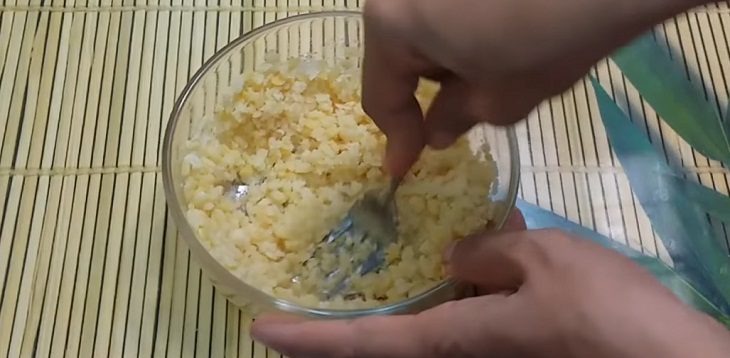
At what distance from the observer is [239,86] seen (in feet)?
2.21

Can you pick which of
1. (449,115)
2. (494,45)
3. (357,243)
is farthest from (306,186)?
(494,45)

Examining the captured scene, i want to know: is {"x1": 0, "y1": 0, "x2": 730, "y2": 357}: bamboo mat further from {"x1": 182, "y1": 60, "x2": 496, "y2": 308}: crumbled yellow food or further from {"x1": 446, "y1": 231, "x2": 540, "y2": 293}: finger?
{"x1": 446, "y1": 231, "x2": 540, "y2": 293}: finger

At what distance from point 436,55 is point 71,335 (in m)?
0.35

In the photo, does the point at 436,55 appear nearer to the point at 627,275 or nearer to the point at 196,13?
the point at 627,275

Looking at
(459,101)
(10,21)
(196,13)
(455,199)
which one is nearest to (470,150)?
(455,199)

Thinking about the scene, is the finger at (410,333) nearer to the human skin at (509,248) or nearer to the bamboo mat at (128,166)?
the human skin at (509,248)

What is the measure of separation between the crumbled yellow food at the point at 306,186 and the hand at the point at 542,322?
96mm

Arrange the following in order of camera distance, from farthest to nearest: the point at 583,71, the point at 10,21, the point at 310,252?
the point at 10,21, the point at 310,252, the point at 583,71

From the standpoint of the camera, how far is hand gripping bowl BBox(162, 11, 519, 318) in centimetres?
55

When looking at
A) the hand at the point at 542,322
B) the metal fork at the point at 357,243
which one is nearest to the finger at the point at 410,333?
the hand at the point at 542,322

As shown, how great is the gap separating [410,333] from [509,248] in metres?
0.07

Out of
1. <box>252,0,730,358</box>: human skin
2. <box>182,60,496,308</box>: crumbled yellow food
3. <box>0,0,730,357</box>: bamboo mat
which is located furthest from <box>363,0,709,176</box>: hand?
<box>0,0,730,357</box>: bamboo mat

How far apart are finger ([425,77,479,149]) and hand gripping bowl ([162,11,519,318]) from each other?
0.09 meters

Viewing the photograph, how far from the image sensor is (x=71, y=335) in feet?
1.99
